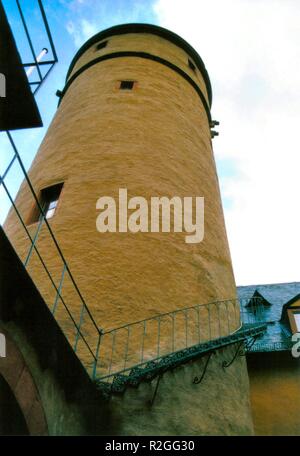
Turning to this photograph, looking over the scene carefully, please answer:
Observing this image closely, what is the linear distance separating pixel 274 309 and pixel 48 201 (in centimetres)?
784

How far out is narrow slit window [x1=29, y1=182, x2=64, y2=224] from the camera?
9156mm

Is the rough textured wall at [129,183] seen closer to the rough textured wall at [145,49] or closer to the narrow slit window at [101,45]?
the rough textured wall at [145,49]

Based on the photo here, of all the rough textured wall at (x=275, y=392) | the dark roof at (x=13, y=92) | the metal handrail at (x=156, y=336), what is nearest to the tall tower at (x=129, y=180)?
the metal handrail at (x=156, y=336)

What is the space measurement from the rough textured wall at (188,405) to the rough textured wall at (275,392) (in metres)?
1.95

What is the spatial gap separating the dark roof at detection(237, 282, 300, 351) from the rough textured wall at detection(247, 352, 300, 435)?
13.5 inches

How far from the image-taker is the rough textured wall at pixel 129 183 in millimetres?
7352

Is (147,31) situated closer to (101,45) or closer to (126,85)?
(101,45)

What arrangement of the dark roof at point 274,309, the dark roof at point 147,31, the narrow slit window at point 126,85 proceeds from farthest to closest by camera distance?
the dark roof at point 147,31, the narrow slit window at point 126,85, the dark roof at point 274,309

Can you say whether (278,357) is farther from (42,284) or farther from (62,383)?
(62,383)

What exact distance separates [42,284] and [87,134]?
15.3 feet

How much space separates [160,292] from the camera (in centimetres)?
751

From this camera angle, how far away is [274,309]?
1353 cm

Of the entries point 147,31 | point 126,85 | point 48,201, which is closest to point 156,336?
point 48,201
